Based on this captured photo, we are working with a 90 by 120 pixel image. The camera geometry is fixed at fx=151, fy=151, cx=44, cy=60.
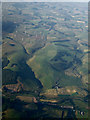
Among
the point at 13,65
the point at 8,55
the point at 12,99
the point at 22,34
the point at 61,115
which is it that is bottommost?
the point at 61,115

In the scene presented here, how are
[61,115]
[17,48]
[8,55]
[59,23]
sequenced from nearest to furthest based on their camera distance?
1. [61,115]
2. [8,55]
3. [17,48]
4. [59,23]

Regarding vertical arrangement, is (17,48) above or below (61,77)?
above

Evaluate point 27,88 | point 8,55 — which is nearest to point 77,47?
point 8,55

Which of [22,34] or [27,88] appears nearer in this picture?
[27,88]

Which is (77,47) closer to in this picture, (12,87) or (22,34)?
(22,34)

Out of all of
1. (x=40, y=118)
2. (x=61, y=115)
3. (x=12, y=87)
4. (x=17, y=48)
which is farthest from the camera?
(x=17, y=48)

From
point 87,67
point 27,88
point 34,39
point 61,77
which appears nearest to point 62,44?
point 34,39

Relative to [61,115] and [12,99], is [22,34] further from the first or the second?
[61,115]
